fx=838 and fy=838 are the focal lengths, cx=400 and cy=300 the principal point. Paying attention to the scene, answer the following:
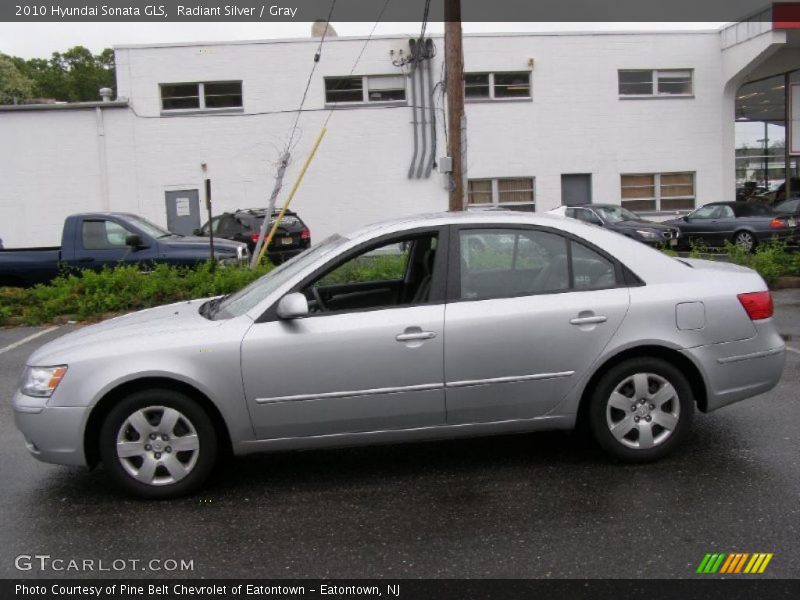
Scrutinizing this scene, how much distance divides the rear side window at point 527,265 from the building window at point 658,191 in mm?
21825

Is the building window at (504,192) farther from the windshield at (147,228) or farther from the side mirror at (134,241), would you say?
the side mirror at (134,241)

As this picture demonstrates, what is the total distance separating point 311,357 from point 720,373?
8.02ft

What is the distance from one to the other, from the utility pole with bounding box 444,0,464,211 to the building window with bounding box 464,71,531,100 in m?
11.4

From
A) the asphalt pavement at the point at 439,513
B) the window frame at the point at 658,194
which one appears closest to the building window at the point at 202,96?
the window frame at the point at 658,194

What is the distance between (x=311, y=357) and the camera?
15.3 feet

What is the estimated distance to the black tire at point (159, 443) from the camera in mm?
4625

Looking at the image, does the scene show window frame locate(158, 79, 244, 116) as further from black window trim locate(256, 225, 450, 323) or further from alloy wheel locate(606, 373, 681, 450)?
alloy wheel locate(606, 373, 681, 450)

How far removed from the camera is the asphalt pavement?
390 cm

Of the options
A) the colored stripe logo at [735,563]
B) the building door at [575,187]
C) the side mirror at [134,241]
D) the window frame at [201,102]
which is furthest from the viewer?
the building door at [575,187]

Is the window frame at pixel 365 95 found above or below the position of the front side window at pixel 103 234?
above

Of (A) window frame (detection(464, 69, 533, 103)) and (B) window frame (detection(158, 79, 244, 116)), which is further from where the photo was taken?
(A) window frame (detection(464, 69, 533, 103))

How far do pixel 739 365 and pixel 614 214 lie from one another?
17313mm

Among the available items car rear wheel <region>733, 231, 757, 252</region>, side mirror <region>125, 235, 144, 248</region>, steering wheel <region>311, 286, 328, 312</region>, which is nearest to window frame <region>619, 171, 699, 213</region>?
car rear wheel <region>733, 231, 757, 252</region>
